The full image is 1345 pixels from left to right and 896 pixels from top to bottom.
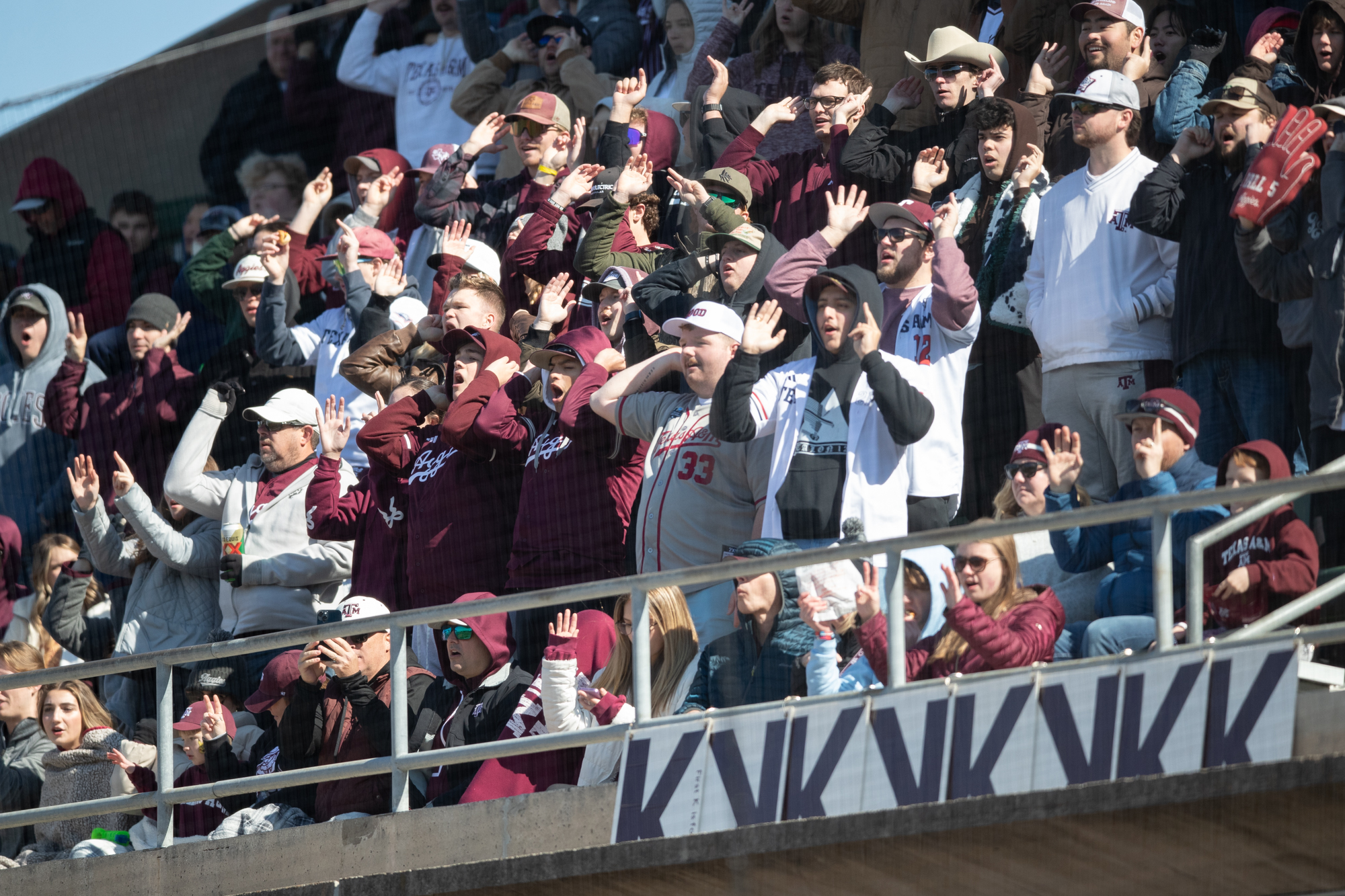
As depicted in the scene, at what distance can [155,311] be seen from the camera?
Result: 11.1m

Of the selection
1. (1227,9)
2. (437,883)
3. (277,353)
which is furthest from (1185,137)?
(277,353)

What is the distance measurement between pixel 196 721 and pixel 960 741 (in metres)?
3.50

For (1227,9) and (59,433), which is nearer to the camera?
(1227,9)

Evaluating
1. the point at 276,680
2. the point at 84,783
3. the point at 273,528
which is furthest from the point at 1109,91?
the point at 84,783

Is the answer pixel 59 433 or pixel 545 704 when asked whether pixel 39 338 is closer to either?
pixel 59 433

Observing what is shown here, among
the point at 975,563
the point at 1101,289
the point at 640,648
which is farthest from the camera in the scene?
the point at 1101,289

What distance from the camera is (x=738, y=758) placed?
5.86 metres

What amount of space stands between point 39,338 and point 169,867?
18.8ft

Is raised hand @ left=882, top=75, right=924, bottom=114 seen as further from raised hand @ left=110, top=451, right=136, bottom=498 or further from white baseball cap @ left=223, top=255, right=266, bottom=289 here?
raised hand @ left=110, top=451, right=136, bottom=498

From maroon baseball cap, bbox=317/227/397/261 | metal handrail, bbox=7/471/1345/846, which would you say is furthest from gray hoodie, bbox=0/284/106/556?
metal handrail, bbox=7/471/1345/846

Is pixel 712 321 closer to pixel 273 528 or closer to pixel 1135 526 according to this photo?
pixel 1135 526

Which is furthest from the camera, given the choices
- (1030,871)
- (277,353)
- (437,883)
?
(277,353)

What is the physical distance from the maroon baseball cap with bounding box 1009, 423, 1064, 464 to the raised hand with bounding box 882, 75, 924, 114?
2.86 meters

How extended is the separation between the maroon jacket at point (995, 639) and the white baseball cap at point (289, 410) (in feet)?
14.0
